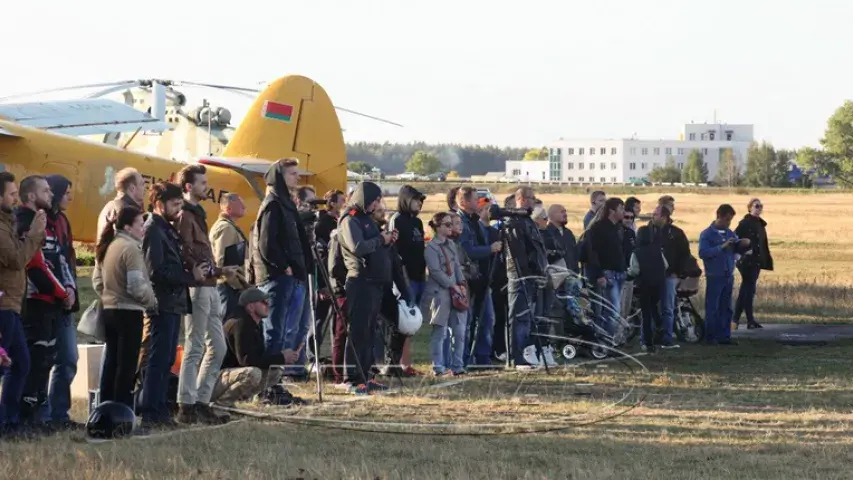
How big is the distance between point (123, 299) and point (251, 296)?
1219 millimetres

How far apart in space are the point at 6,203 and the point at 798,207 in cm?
7004

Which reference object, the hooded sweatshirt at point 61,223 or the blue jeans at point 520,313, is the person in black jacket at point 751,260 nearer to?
the blue jeans at point 520,313

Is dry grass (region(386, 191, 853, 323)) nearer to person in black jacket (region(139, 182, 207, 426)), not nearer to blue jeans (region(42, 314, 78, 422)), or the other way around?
person in black jacket (region(139, 182, 207, 426))

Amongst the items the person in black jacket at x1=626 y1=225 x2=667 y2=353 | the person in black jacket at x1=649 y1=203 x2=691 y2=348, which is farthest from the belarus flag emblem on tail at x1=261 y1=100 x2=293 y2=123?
the person in black jacket at x1=626 y1=225 x2=667 y2=353

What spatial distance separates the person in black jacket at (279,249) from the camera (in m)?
10.5

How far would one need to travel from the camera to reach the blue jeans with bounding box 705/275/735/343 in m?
16.0

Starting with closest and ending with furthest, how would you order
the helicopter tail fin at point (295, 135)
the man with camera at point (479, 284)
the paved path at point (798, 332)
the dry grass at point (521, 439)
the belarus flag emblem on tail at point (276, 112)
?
the dry grass at point (521, 439)
the man with camera at point (479, 284)
the paved path at point (798, 332)
the helicopter tail fin at point (295, 135)
the belarus flag emblem on tail at point (276, 112)

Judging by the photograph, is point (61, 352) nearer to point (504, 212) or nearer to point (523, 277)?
point (504, 212)

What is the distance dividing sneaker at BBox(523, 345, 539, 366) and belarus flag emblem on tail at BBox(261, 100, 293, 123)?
1021 centimetres

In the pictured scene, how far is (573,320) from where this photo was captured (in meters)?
14.2

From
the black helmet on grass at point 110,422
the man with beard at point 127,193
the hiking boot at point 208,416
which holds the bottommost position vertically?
the hiking boot at point 208,416

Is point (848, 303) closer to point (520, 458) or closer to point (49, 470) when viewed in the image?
point (520, 458)

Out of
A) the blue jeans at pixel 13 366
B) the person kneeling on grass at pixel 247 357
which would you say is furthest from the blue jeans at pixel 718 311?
the blue jeans at pixel 13 366

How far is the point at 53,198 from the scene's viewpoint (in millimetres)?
9016
